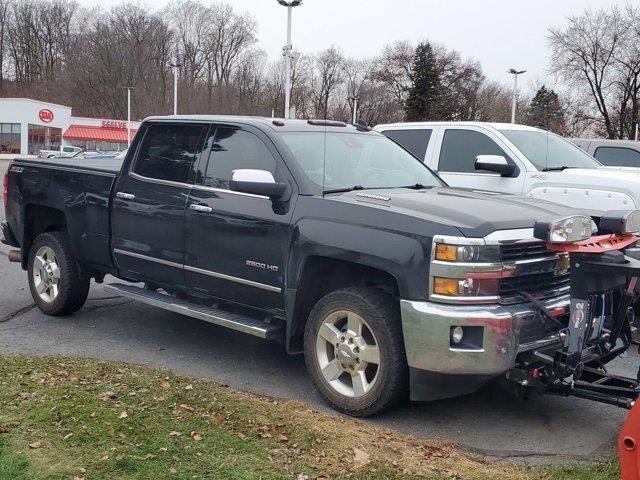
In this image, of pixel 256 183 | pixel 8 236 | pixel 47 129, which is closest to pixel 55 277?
pixel 8 236

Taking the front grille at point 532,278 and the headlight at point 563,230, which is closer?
the headlight at point 563,230

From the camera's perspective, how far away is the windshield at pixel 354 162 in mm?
5379

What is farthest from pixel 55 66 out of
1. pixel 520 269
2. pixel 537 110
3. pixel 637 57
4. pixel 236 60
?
pixel 520 269

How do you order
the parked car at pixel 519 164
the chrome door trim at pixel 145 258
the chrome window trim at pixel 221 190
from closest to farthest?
1. the chrome window trim at pixel 221 190
2. the chrome door trim at pixel 145 258
3. the parked car at pixel 519 164

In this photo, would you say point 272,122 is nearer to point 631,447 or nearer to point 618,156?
point 631,447

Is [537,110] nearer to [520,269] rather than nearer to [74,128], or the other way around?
[520,269]

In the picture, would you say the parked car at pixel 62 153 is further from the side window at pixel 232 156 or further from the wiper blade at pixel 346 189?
the wiper blade at pixel 346 189

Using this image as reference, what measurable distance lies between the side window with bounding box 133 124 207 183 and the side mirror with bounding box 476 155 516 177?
3144 mm

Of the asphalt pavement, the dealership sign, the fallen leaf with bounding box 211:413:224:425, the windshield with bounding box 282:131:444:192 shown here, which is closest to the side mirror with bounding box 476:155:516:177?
the windshield with bounding box 282:131:444:192

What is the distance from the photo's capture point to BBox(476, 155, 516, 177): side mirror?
771 centimetres

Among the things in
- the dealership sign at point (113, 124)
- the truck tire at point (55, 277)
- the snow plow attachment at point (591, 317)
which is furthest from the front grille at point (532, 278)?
the dealership sign at point (113, 124)

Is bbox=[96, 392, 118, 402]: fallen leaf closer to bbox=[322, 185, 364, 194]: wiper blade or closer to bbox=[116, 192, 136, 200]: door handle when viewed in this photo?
bbox=[322, 185, 364, 194]: wiper blade

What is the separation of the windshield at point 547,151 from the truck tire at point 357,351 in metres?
4.16

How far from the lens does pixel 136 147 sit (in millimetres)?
6430
